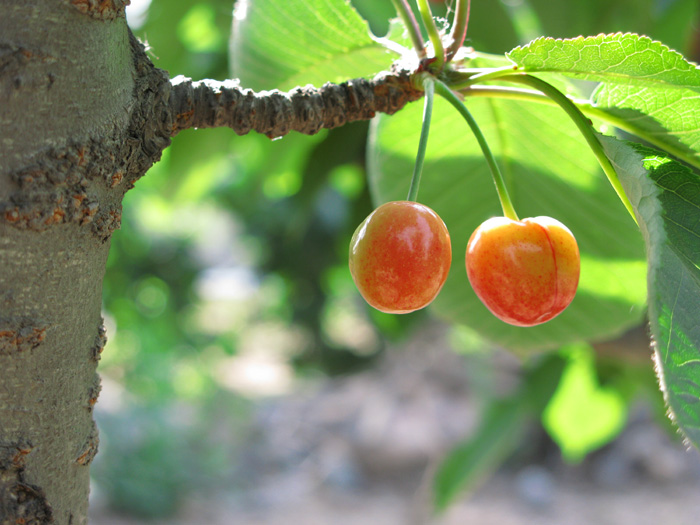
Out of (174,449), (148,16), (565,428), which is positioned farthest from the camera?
(174,449)

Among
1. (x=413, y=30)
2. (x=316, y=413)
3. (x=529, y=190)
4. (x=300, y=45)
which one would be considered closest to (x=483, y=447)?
(x=529, y=190)

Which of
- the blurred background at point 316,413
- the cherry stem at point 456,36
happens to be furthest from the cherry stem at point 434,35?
the blurred background at point 316,413

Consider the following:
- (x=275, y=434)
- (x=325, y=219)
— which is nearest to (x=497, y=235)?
(x=325, y=219)

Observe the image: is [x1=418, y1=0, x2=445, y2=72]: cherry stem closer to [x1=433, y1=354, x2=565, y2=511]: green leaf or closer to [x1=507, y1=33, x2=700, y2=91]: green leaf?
[x1=507, y1=33, x2=700, y2=91]: green leaf

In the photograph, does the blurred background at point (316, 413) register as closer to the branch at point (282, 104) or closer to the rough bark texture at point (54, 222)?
the branch at point (282, 104)

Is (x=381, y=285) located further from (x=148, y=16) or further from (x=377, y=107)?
(x=148, y=16)

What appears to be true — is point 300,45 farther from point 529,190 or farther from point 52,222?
point 52,222
